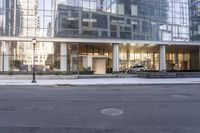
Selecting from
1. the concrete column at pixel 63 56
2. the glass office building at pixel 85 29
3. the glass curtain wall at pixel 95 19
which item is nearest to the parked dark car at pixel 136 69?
the glass office building at pixel 85 29

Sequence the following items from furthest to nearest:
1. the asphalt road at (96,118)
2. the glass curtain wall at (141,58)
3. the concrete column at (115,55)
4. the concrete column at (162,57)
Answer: the glass curtain wall at (141,58)
the concrete column at (162,57)
the concrete column at (115,55)
the asphalt road at (96,118)

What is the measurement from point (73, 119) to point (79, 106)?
8.31 ft

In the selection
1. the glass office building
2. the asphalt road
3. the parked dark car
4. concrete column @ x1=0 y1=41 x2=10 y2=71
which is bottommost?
the asphalt road

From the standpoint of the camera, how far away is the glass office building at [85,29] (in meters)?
39.8

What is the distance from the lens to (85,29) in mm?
42312

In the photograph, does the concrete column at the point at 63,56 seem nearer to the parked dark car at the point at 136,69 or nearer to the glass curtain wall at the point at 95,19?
the glass curtain wall at the point at 95,19

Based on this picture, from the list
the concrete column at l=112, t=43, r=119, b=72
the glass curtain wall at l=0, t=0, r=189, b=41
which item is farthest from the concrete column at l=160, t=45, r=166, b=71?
the concrete column at l=112, t=43, r=119, b=72

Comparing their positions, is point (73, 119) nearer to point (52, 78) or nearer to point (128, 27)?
point (52, 78)

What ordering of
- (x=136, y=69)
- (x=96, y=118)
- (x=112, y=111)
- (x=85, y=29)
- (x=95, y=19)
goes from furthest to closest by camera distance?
(x=136, y=69), (x=95, y=19), (x=85, y=29), (x=112, y=111), (x=96, y=118)

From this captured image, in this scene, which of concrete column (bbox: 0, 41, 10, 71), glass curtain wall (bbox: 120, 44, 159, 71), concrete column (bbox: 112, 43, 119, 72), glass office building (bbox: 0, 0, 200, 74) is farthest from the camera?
glass curtain wall (bbox: 120, 44, 159, 71)

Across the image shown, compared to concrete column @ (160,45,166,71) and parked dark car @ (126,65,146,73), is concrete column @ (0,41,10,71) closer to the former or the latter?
parked dark car @ (126,65,146,73)

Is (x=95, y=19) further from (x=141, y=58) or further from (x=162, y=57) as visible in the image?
(x=141, y=58)

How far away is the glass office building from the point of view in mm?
39750

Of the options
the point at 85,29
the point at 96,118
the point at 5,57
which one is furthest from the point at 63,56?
the point at 96,118
